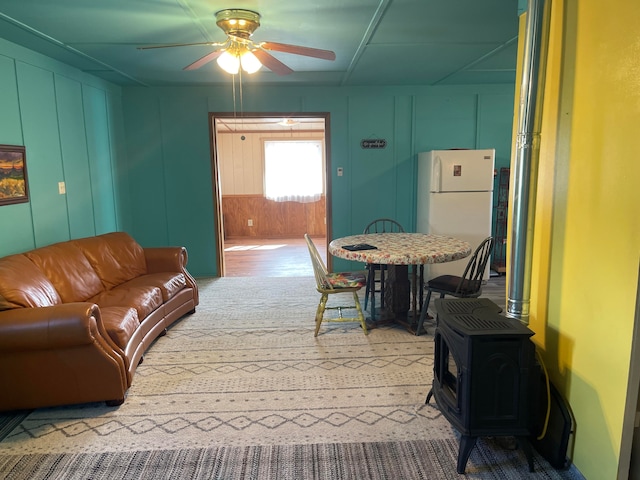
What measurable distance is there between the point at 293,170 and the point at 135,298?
241 inches

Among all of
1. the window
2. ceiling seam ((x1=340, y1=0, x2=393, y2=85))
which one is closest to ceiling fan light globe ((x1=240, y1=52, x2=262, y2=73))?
ceiling seam ((x1=340, y1=0, x2=393, y2=85))

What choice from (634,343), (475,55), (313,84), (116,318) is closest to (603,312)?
(634,343)

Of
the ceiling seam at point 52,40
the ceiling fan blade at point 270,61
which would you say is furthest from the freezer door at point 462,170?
the ceiling seam at point 52,40

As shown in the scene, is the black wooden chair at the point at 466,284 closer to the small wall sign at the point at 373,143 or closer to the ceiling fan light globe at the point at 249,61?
the ceiling fan light globe at the point at 249,61

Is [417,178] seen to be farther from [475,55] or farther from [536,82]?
[536,82]

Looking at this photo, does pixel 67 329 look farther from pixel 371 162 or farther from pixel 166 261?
pixel 371 162

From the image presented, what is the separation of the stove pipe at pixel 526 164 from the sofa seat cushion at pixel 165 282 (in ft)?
8.79

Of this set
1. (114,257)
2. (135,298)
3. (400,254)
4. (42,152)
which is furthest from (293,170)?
(135,298)

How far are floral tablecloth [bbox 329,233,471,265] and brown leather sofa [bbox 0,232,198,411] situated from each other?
5.35 feet

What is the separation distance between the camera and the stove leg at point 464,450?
1.94m

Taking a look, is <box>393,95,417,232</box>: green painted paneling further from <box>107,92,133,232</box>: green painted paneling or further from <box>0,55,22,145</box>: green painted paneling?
<box>0,55,22,145</box>: green painted paneling

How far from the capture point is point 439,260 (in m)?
3.22

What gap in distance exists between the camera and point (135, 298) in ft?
10.4

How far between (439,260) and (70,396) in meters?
2.58
